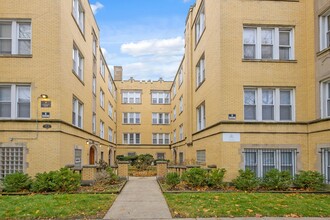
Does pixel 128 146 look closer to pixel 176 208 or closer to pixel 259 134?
pixel 259 134

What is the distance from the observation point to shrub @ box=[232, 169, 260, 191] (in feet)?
49.0

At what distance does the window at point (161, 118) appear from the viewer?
51.5 metres

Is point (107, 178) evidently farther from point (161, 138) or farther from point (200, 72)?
point (161, 138)

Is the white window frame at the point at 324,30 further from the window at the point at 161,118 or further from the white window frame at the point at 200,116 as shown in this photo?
the window at the point at 161,118

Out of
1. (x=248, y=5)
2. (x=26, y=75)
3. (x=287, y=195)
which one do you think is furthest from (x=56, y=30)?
(x=287, y=195)

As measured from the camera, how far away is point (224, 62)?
1697cm

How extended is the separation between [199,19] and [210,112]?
788 cm

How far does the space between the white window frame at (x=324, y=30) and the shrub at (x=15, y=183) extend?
1450cm

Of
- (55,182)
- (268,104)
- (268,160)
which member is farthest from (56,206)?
(268,104)

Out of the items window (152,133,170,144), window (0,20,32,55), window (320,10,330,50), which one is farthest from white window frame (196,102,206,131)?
window (152,133,170,144)

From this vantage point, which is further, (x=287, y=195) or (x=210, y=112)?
(x=210, y=112)

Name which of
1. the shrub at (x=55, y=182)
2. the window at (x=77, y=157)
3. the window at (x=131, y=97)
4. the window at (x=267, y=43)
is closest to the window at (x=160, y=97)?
the window at (x=131, y=97)

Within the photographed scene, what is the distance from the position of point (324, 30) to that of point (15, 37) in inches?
568

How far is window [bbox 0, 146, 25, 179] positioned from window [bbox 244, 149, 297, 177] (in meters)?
10.4
